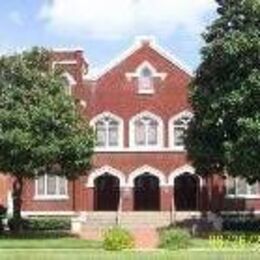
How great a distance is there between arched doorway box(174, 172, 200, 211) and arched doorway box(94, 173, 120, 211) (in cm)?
363

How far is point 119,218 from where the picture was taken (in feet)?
205

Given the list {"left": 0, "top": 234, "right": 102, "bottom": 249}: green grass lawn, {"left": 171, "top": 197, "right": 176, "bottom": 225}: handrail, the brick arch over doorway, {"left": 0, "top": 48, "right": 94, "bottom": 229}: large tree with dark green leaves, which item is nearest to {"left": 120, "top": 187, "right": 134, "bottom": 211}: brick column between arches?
{"left": 171, "top": 197, "right": 176, "bottom": 225}: handrail

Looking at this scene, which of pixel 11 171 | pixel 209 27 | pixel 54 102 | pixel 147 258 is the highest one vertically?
pixel 209 27

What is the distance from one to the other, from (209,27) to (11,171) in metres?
11.6

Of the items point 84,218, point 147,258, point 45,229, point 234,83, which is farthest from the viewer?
point 84,218

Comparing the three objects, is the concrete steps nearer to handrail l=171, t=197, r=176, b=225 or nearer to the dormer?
handrail l=171, t=197, r=176, b=225

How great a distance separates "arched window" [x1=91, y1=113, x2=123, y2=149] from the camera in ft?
212

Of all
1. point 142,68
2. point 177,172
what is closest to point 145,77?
point 142,68

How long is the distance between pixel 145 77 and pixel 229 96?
59.6ft

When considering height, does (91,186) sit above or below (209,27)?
below

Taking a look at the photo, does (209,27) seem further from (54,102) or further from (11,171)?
(11,171)

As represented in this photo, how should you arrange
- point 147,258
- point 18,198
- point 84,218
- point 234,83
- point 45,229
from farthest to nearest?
point 84,218 → point 45,229 → point 18,198 → point 234,83 → point 147,258

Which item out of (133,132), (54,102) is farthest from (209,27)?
(133,132)

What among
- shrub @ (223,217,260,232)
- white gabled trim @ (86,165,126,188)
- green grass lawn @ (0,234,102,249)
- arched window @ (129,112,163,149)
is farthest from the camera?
arched window @ (129,112,163,149)
